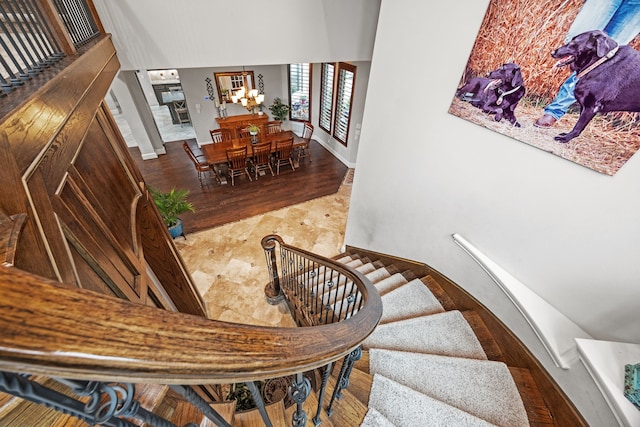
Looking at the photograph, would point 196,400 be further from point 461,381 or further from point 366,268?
point 366,268

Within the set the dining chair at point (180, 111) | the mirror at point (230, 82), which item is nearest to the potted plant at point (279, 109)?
the mirror at point (230, 82)

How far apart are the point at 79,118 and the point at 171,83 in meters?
11.9

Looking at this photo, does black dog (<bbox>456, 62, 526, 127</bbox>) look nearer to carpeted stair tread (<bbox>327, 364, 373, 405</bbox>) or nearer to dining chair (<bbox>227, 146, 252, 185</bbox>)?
carpeted stair tread (<bbox>327, 364, 373, 405</bbox>)

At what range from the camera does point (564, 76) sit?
54.7 inches

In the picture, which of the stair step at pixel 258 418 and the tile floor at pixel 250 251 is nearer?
the stair step at pixel 258 418

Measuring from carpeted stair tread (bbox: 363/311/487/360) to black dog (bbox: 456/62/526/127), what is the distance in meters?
1.53

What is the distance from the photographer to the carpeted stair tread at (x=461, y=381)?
159 centimetres

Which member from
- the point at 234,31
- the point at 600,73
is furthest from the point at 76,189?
the point at 234,31

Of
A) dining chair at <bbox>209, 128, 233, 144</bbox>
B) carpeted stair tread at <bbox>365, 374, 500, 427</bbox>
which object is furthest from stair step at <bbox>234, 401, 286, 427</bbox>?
dining chair at <bbox>209, 128, 233, 144</bbox>

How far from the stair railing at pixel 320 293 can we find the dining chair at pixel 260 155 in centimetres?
335

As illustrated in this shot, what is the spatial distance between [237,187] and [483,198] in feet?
16.6

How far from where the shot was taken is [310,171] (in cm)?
677

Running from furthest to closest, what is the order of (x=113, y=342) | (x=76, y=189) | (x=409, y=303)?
(x=409, y=303) → (x=76, y=189) → (x=113, y=342)

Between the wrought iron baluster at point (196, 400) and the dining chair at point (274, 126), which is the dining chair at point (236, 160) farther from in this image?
the wrought iron baluster at point (196, 400)
